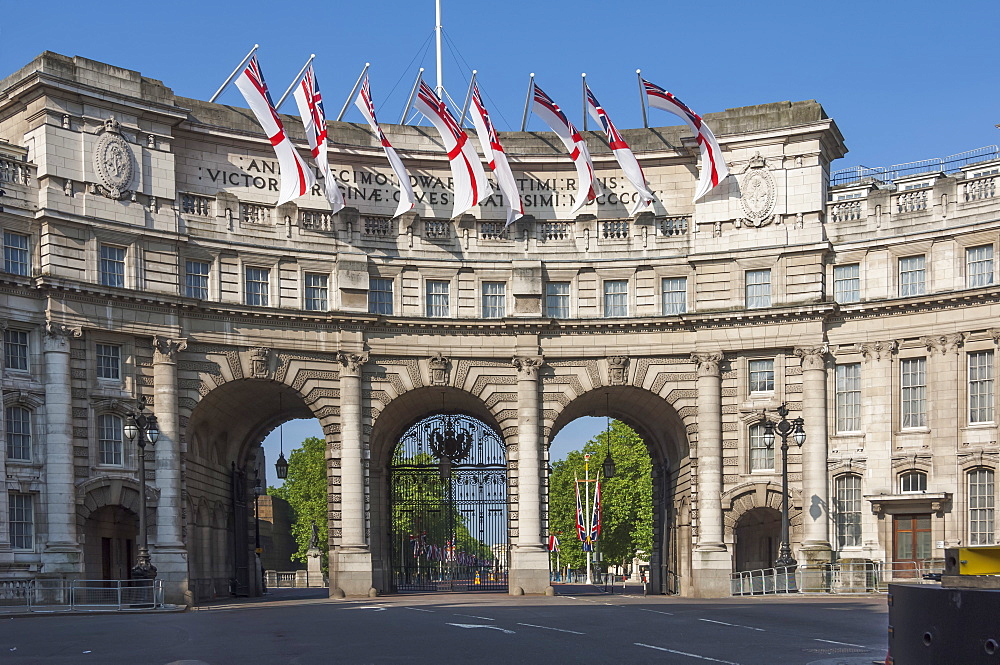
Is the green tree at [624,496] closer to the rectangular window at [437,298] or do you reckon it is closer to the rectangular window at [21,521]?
the rectangular window at [437,298]

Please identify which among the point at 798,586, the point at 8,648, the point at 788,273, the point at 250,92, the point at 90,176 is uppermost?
the point at 250,92

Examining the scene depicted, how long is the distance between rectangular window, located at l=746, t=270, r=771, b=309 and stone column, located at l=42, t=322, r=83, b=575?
25968 mm

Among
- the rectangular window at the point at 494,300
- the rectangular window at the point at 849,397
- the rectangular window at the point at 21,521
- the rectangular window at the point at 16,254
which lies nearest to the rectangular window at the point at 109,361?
the rectangular window at the point at 16,254

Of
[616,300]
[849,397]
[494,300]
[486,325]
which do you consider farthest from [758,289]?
[486,325]

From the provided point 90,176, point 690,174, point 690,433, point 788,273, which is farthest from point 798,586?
point 90,176

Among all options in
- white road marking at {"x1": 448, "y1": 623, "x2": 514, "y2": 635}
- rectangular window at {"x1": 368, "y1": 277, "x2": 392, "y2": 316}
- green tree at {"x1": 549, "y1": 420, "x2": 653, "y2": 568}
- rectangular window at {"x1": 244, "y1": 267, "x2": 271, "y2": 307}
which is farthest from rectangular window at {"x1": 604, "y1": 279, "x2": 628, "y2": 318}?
green tree at {"x1": 549, "y1": 420, "x2": 653, "y2": 568}

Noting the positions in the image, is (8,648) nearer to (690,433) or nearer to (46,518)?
(46,518)

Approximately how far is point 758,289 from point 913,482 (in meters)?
9.50

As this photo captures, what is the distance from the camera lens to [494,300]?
5416cm

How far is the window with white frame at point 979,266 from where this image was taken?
Result: 49.0 metres

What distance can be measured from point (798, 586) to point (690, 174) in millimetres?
18227

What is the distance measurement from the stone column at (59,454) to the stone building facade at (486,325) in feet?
0.26

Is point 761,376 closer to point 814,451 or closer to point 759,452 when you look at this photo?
point 759,452

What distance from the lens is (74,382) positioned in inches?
1833
